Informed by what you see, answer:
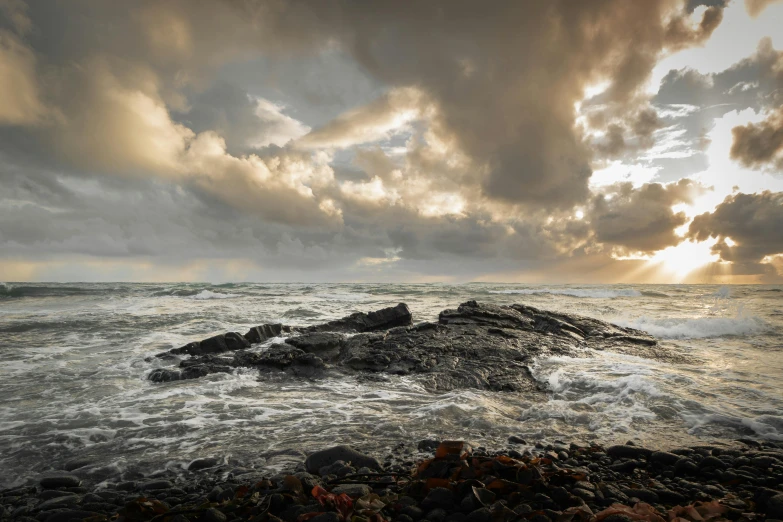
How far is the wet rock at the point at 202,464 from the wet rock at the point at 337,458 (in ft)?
3.99

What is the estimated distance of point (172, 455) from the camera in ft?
17.1

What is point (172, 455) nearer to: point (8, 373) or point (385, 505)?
point (385, 505)

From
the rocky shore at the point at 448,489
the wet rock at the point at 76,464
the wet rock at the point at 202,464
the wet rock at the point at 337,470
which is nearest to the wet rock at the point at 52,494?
the rocky shore at the point at 448,489

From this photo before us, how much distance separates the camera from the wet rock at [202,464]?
15.7 feet

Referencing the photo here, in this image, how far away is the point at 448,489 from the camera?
143 inches

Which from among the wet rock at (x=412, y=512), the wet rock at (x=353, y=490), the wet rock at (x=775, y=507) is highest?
the wet rock at (x=775, y=507)

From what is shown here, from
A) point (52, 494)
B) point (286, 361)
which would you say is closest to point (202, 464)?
point (52, 494)

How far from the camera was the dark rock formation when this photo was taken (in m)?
9.48

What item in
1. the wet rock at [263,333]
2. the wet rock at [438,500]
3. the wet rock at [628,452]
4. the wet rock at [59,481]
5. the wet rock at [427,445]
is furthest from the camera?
the wet rock at [263,333]

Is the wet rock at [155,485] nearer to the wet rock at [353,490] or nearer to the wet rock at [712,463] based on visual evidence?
the wet rock at [353,490]

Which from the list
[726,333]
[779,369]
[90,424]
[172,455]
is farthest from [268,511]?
[726,333]

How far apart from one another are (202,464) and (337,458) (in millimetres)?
1732

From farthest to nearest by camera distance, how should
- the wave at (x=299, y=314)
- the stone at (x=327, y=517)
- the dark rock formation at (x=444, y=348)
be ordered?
the wave at (x=299, y=314) < the dark rock formation at (x=444, y=348) < the stone at (x=327, y=517)

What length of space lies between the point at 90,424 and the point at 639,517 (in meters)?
7.79
